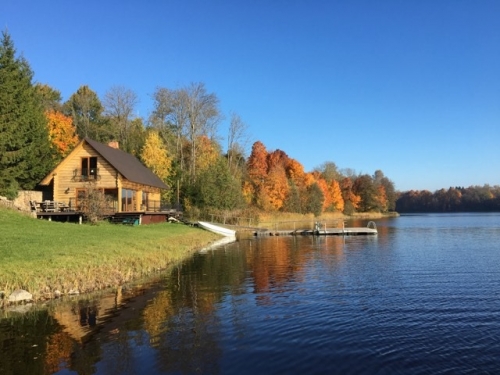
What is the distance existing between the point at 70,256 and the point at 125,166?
84.6ft

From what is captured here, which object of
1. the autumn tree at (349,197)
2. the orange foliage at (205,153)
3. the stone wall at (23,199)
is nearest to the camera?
the stone wall at (23,199)

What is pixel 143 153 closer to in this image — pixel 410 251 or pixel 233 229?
pixel 233 229

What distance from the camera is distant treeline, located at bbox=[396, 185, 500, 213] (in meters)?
156

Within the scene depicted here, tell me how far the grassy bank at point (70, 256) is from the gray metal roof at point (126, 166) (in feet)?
36.7

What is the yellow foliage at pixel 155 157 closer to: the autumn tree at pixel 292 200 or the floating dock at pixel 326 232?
the floating dock at pixel 326 232

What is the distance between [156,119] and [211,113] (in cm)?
978

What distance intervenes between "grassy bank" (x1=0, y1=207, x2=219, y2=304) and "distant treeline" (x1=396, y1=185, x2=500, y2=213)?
157 meters

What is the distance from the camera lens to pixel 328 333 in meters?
11.5

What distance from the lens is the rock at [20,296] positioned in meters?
14.2

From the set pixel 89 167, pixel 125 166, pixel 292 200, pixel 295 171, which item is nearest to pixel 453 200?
pixel 295 171

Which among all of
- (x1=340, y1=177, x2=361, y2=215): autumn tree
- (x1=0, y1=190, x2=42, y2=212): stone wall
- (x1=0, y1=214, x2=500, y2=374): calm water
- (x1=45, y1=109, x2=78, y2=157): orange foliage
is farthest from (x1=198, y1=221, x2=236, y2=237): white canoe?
(x1=340, y1=177, x2=361, y2=215): autumn tree

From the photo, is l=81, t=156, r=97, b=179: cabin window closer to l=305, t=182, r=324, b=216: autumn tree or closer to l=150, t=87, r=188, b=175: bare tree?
l=150, t=87, r=188, b=175: bare tree

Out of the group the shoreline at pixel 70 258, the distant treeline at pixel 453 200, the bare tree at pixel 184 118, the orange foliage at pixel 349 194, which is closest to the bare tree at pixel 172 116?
the bare tree at pixel 184 118

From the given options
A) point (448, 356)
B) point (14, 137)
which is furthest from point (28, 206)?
point (448, 356)
